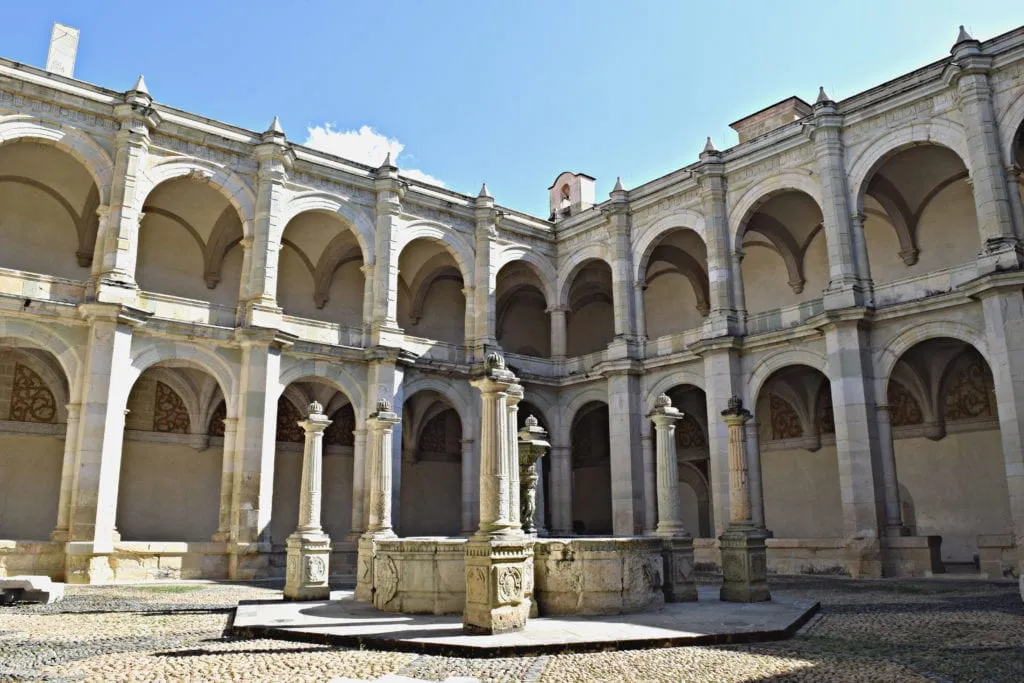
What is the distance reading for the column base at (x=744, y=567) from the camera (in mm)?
12602

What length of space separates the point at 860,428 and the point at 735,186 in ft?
24.5

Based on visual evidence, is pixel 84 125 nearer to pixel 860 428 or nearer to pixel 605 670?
pixel 605 670

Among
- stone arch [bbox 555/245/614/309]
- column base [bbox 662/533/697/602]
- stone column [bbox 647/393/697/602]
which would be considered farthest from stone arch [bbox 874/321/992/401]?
stone arch [bbox 555/245/614/309]

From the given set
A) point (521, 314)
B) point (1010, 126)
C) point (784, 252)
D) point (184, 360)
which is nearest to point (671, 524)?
point (1010, 126)

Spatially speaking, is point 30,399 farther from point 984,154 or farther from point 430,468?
point 984,154

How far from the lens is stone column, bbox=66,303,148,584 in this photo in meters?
16.5

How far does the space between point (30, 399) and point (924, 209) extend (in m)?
23.5

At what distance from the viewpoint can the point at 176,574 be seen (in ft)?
57.7

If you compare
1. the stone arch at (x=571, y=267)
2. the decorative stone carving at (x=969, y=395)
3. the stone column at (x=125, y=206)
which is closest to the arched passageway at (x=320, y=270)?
the stone column at (x=125, y=206)

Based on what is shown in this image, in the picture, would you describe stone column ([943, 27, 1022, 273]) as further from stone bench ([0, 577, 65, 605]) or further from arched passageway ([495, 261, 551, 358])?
stone bench ([0, 577, 65, 605])

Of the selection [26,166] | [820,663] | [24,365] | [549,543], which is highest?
[26,166]

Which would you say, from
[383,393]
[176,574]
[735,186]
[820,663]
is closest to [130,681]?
[820,663]

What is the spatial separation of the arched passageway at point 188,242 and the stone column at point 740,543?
14630 mm

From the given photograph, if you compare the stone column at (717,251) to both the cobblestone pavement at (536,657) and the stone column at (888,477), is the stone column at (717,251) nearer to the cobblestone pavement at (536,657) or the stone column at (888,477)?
the stone column at (888,477)
